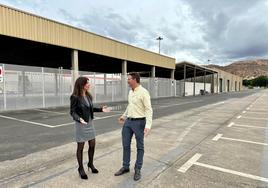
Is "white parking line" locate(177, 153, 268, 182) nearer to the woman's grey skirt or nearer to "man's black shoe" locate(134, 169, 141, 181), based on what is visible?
"man's black shoe" locate(134, 169, 141, 181)

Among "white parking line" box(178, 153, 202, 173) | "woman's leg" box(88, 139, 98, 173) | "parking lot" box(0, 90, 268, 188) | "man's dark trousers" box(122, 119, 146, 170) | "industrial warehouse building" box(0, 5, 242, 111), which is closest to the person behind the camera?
"parking lot" box(0, 90, 268, 188)

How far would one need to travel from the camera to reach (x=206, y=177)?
3934 millimetres

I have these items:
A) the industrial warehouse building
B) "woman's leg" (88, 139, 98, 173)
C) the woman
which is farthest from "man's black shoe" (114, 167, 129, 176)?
the industrial warehouse building

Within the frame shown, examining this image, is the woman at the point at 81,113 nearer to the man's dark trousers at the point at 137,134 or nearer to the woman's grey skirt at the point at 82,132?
the woman's grey skirt at the point at 82,132

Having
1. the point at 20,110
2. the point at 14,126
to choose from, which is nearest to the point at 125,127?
the point at 14,126

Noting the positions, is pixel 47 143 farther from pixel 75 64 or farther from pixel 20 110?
pixel 75 64

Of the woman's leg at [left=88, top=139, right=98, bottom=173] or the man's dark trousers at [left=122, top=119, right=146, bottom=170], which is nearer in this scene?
the man's dark trousers at [left=122, top=119, right=146, bottom=170]

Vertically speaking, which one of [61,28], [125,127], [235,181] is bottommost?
[235,181]

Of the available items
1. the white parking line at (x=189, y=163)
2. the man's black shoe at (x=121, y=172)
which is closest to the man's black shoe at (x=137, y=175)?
the man's black shoe at (x=121, y=172)

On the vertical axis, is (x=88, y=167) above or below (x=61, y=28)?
below

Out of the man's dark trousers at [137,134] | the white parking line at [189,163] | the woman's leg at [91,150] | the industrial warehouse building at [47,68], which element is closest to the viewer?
the man's dark trousers at [137,134]

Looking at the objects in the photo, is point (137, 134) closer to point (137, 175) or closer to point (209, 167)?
point (137, 175)

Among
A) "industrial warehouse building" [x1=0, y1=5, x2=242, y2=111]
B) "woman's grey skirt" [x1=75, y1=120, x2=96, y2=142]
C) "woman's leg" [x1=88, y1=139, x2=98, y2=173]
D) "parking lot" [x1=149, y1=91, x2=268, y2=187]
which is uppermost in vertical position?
"industrial warehouse building" [x1=0, y1=5, x2=242, y2=111]

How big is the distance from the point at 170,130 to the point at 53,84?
434 inches
